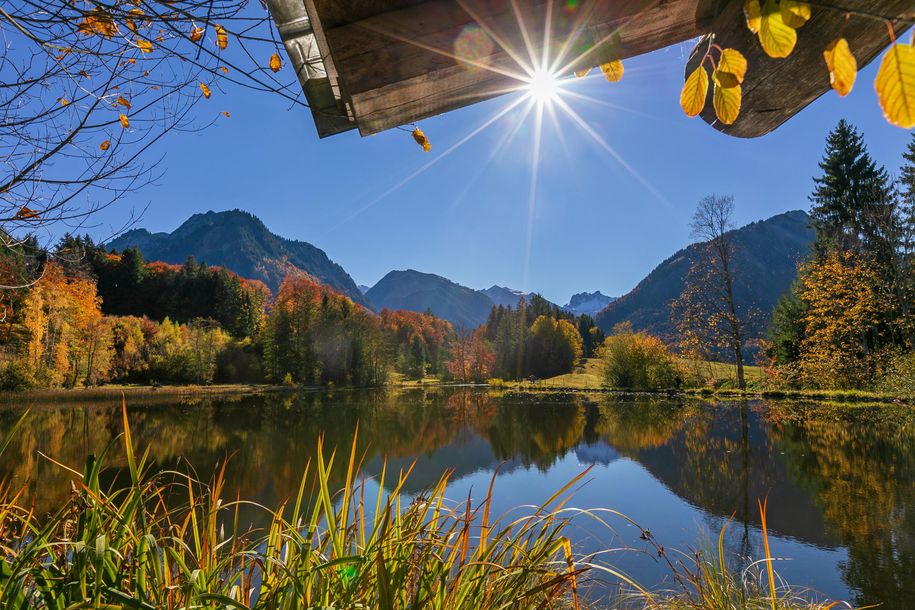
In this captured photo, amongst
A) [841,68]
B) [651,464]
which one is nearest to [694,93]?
[841,68]

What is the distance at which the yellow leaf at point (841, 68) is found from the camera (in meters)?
0.46

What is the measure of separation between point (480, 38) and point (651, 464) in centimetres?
862

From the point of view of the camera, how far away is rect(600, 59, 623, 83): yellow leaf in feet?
2.70

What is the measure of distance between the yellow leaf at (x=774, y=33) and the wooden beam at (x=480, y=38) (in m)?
0.23

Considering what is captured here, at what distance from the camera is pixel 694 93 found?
0.59 m

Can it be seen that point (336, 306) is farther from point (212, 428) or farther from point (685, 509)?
point (685, 509)

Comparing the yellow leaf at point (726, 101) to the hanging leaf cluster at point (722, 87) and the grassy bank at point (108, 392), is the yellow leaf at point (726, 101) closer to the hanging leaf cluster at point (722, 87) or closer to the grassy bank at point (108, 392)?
the hanging leaf cluster at point (722, 87)

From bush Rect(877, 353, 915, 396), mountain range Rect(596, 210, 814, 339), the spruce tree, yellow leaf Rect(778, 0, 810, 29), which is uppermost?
mountain range Rect(596, 210, 814, 339)

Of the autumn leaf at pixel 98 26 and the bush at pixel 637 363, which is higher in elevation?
the autumn leaf at pixel 98 26

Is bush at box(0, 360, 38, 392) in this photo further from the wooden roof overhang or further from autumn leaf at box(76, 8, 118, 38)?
the wooden roof overhang

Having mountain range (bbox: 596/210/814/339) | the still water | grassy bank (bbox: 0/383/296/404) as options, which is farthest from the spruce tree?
mountain range (bbox: 596/210/814/339)

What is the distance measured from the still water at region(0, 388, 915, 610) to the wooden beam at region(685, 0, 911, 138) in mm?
1089

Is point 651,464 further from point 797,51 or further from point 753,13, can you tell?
point 753,13

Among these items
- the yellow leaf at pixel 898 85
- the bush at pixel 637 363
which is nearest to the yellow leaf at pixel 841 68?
the yellow leaf at pixel 898 85
